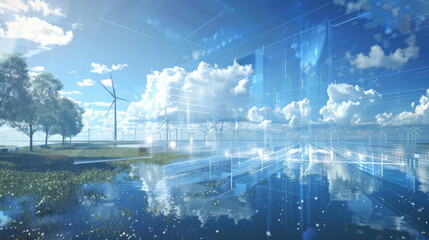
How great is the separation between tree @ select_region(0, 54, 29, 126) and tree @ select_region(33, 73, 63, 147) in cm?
627

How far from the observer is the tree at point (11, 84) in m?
29.8

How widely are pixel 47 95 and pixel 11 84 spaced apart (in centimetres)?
864

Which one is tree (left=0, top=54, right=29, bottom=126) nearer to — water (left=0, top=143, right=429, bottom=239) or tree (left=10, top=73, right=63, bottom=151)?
tree (left=10, top=73, right=63, bottom=151)

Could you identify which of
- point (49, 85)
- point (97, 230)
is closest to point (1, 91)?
point (49, 85)

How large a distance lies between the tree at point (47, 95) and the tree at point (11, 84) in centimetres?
627

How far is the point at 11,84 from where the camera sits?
30.5 metres

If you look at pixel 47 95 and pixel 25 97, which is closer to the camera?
pixel 25 97

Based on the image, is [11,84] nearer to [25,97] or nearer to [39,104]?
[25,97]

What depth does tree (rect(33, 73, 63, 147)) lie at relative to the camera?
124ft

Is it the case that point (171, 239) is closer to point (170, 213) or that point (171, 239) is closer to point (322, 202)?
point (170, 213)

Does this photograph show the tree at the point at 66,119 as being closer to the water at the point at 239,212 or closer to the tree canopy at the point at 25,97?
the tree canopy at the point at 25,97

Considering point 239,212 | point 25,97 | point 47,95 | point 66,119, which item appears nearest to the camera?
point 239,212

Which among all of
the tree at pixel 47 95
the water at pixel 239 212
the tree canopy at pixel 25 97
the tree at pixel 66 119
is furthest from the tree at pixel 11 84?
the water at pixel 239 212

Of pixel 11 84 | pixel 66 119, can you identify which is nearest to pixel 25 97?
pixel 11 84
